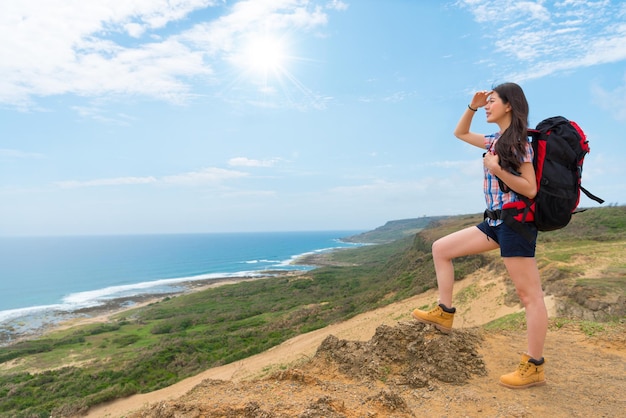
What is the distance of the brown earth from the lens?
10.8 ft

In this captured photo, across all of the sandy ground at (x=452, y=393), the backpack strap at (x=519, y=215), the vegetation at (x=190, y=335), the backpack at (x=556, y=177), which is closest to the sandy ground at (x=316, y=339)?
the vegetation at (x=190, y=335)

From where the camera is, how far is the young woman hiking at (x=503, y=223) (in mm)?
3164

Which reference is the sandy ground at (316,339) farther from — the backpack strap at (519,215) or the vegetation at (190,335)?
the backpack strap at (519,215)

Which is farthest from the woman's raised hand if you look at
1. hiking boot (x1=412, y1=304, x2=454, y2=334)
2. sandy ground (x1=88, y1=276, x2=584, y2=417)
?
sandy ground (x1=88, y1=276, x2=584, y2=417)

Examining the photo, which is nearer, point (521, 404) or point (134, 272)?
point (521, 404)

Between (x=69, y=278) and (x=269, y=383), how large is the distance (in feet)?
348

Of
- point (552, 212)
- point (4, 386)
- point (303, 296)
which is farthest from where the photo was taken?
point (303, 296)

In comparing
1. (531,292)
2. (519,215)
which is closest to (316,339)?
(531,292)

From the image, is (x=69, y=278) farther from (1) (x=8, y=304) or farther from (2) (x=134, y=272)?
(1) (x=8, y=304)

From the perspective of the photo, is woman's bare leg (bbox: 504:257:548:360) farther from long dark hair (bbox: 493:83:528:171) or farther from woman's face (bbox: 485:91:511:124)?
woman's face (bbox: 485:91:511:124)

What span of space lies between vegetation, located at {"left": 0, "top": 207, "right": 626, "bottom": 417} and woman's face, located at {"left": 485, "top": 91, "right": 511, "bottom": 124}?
15.0ft

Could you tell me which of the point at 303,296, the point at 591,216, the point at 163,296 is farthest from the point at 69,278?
the point at 591,216

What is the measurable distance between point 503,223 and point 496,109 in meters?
1.09

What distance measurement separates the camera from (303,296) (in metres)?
43.4
